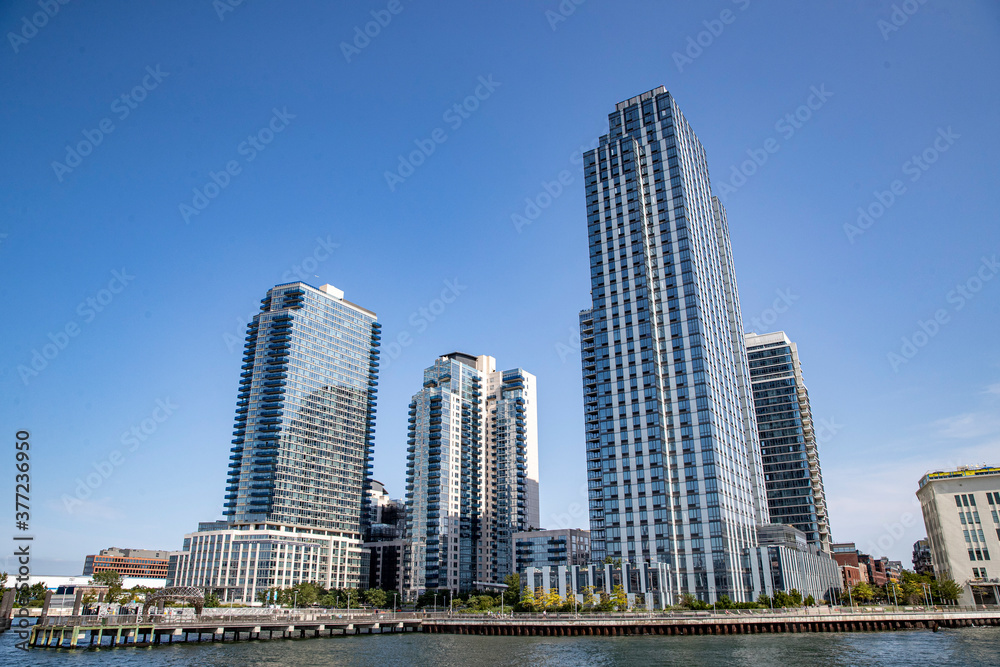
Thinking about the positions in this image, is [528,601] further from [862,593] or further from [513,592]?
[862,593]

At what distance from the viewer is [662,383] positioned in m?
170

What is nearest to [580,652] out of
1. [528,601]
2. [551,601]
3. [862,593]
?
[551,601]

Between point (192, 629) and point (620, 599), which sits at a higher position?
point (620, 599)

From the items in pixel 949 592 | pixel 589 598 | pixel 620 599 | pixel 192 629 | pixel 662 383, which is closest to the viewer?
pixel 192 629

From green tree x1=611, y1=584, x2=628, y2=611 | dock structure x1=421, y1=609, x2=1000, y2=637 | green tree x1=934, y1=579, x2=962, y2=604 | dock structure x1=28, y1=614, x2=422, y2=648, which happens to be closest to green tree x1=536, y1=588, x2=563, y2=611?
green tree x1=611, y1=584, x2=628, y2=611

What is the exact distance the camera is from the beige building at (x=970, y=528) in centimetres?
15312

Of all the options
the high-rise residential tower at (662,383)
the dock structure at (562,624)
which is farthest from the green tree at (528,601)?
the high-rise residential tower at (662,383)

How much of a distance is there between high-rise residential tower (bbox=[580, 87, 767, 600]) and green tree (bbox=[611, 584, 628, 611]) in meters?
14.6

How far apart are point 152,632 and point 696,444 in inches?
4587

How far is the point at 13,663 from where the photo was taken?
7925 centimetres

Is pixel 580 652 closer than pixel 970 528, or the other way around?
pixel 580 652

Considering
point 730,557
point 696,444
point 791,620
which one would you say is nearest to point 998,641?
point 791,620

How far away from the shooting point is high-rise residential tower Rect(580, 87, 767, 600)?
515 ft

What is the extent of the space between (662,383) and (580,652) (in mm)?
89686
